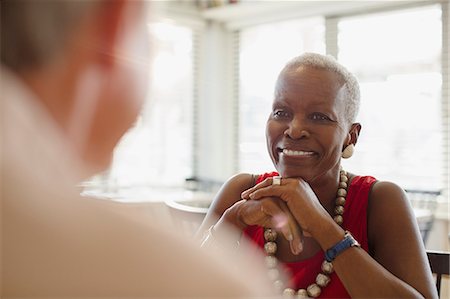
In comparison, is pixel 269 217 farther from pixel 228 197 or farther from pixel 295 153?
pixel 228 197

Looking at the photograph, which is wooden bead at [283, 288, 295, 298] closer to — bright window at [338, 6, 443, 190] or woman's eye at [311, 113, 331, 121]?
woman's eye at [311, 113, 331, 121]

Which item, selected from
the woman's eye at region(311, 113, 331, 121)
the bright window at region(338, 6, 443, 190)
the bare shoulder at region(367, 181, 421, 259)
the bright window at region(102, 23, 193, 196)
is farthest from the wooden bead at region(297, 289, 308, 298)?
the bright window at region(102, 23, 193, 196)

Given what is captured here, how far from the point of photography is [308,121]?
151cm

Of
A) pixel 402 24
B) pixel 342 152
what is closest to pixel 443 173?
pixel 402 24

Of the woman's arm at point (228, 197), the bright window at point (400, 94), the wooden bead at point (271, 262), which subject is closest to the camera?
the wooden bead at point (271, 262)

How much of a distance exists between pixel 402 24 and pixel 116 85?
14.1 feet

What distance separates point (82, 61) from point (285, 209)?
44.0 inches

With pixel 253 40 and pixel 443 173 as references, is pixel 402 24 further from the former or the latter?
pixel 253 40

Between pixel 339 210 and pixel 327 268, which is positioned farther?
pixel 339 210

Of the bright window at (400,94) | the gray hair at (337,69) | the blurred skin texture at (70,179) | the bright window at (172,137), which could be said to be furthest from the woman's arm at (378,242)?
the bright window at (172,137)

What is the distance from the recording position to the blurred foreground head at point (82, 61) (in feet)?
1.03

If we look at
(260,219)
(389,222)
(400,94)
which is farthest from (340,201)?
(400,94)

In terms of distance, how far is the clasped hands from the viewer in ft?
4.39

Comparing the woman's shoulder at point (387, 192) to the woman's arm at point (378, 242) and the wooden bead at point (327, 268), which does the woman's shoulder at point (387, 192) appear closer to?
the woman's arm at point (378, 242)
